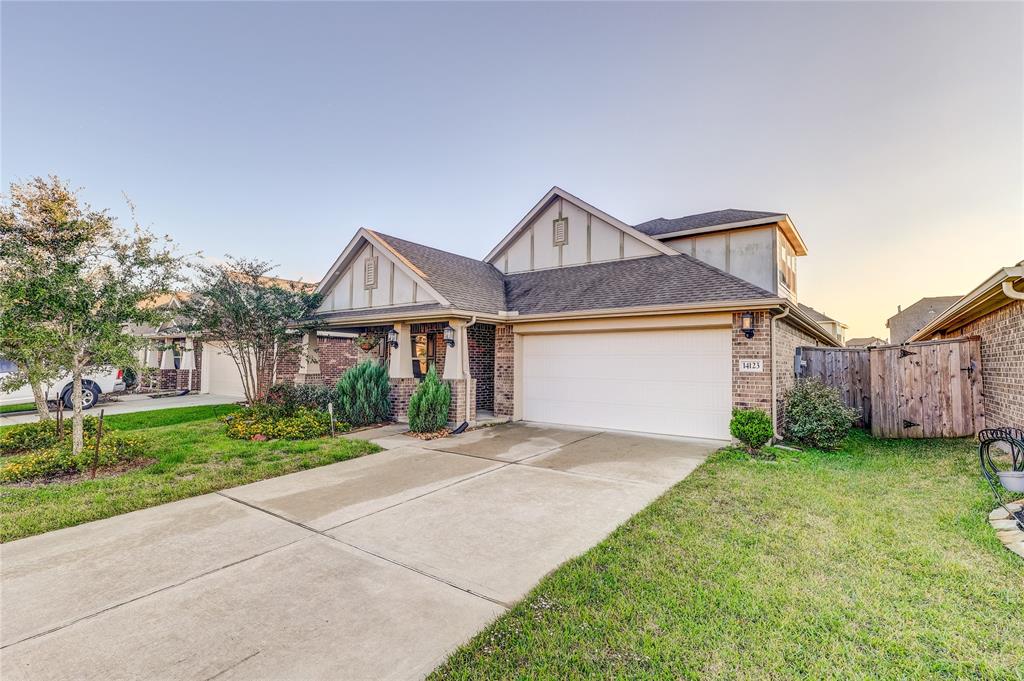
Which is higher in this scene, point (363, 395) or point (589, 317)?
point (589, 317)

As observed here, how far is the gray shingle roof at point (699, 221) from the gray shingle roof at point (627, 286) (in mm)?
3060

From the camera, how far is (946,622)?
8.75 ft

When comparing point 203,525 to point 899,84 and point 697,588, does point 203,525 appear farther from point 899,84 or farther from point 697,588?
point 899,84

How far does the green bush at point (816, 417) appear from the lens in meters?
7.77

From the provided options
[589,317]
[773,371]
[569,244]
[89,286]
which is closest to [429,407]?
[589,317]

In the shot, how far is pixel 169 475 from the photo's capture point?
6.06 metres

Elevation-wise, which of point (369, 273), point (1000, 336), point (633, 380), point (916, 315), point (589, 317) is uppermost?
point (916, 315)

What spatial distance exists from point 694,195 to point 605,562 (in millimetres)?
15496

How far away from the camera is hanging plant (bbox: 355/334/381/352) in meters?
12.0

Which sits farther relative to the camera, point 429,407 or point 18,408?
point 18,408

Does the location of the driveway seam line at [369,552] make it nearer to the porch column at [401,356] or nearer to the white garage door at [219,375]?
the porch column at [401,356]

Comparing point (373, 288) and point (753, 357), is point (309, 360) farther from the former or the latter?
point (753, 357)

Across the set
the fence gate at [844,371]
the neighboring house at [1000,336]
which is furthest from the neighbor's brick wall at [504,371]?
the neighboring house at [1000,336]

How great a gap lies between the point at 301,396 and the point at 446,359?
4.26 m
